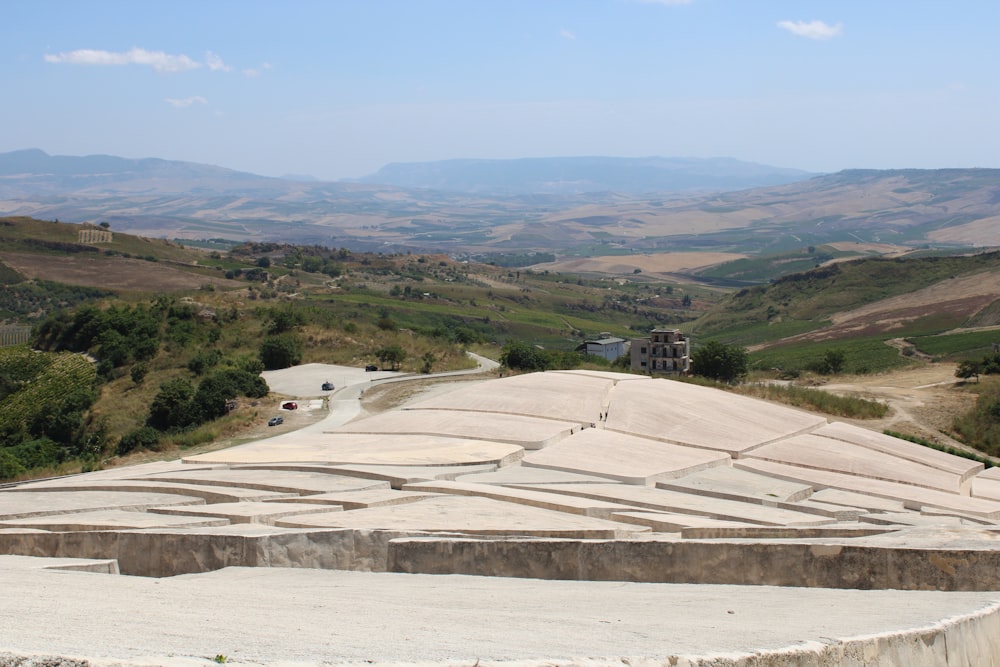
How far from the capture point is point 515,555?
12.9m

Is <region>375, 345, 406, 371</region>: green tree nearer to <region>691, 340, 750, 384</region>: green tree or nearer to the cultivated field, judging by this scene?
<region>691, 340, 750, 384</region>: green tree

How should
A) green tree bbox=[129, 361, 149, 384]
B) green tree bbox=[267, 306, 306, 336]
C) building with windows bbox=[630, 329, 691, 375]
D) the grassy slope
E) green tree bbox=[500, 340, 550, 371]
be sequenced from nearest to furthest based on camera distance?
green tree bbox=[129, 361, 149, 384]
green tree bbox=[500, 340, 550, 371]
green tree bbox=[267, 306, 306, 336]
building with windows bbox=[630, 329, 691, 375]
the grassy slope

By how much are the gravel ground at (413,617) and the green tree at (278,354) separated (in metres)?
41.4

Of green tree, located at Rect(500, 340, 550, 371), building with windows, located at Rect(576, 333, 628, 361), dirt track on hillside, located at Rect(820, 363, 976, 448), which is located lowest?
building with windows, located at Rect(576, 333, 628, 361)

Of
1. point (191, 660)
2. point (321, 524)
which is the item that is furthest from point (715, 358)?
point (191, 660)

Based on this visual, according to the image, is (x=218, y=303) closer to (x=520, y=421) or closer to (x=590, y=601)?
(x=520, y=421)

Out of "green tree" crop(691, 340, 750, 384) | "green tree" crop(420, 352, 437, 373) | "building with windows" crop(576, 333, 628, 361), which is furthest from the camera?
"building with windows" crop(576, 333, 628, 361)

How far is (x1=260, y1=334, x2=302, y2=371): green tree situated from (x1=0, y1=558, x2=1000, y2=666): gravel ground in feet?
136

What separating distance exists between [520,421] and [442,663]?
76.4 feet

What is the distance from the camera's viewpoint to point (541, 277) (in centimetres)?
18800

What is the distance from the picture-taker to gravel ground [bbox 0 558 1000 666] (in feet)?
22.4

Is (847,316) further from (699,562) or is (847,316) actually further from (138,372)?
(699,562)

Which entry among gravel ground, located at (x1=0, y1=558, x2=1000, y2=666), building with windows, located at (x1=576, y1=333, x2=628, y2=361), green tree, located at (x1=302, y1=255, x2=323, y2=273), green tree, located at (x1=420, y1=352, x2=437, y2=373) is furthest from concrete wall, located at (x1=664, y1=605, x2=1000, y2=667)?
green tree, located at (x1=302, y1=255, x2=323, y2=273)

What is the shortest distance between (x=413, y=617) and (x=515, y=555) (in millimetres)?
4260
